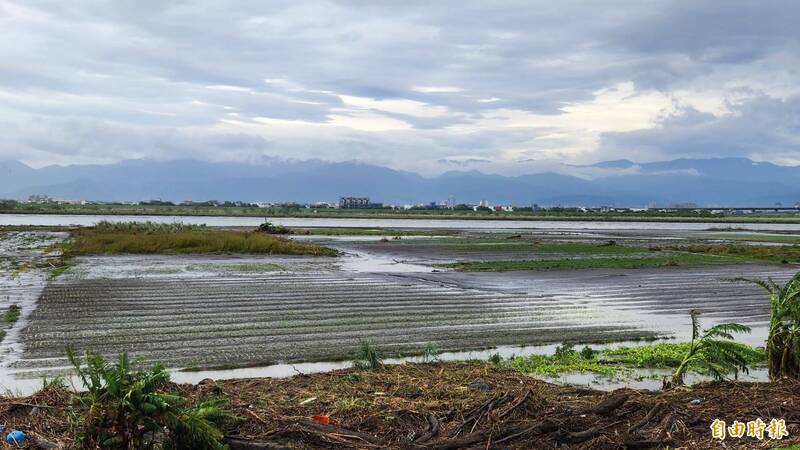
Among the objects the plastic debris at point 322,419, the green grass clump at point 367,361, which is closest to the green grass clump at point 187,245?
the green grass clump at point 367,361

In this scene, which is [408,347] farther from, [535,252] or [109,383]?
[535,252]

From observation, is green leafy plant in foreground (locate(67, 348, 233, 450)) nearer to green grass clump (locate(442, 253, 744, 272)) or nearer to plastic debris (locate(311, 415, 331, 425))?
plastic debris (locate(311, 415, 331, 425))

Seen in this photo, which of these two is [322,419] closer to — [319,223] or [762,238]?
[762,238]

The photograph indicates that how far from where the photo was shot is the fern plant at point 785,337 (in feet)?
30.1

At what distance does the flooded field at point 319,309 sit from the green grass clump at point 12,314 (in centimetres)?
24

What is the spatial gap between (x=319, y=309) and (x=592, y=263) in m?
20.6

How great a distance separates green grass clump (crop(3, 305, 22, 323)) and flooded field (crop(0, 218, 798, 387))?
0.79 ft

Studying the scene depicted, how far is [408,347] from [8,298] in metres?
13.6

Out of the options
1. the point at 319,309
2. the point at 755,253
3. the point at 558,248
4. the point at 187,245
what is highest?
the point at 755,253

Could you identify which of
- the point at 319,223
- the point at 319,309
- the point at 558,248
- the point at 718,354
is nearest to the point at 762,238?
the point at 558,248

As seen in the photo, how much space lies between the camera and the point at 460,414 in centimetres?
666

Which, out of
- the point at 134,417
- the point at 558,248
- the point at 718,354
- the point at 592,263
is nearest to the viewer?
the point at 134,417

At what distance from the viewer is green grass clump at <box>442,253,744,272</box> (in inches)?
1264

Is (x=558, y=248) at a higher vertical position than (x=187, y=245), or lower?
higher
